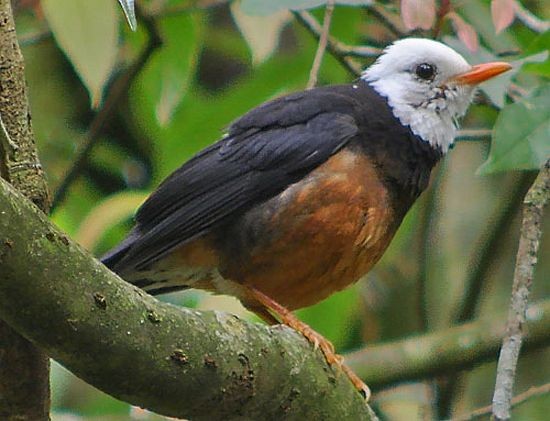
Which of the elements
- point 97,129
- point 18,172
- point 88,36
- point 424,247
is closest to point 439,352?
point 424,247

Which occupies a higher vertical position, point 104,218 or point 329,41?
point 329,41

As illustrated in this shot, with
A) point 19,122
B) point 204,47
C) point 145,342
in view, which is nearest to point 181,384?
point 145,342

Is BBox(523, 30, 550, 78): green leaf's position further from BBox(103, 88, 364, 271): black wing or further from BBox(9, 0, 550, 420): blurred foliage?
BBox(103, 88, 364, 271): black wing

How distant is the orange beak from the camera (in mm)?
3508

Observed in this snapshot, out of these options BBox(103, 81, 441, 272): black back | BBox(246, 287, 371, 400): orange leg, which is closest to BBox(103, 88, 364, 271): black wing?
BBox(103, 81, 441, 272): black back

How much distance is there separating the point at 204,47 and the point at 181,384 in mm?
3579

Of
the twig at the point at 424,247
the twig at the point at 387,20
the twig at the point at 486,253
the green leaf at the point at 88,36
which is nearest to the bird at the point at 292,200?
the green leaf at the point at 88,36

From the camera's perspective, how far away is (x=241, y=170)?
3.44 m

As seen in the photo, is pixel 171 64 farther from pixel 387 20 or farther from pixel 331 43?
pixel 387 20

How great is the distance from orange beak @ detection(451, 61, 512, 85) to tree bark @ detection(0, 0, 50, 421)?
1640 millimetres

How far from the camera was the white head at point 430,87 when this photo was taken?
12.1ft

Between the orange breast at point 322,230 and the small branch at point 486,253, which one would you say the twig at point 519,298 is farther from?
the small branch at point 486,253

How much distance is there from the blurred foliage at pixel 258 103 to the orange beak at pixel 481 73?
0.23 feet

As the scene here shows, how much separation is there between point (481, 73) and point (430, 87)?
0.23 metres
